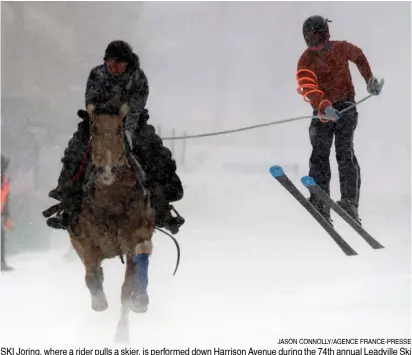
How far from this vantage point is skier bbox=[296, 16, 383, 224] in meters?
4.79

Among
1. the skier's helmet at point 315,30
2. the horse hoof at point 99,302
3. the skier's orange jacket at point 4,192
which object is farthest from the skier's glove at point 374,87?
the skier's orange jacket at point 4,192

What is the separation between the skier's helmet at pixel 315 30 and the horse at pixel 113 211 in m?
1.48

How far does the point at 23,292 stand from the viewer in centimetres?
918

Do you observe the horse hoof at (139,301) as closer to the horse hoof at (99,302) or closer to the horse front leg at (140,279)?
→ the horse front leg at (140,279)

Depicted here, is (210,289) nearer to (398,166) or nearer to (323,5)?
(323,5)

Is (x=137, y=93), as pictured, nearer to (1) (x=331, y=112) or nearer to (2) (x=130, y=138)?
(2) (x=130, y=138)

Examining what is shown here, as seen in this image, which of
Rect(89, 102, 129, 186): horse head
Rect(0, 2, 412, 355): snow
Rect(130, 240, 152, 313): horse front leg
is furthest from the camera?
Rect(0, 2, 412, 355): snow

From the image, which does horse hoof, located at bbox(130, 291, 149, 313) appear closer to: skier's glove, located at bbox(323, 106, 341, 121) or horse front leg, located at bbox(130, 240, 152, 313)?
horse front leg, located at bbox(130, 240, 152, 313)

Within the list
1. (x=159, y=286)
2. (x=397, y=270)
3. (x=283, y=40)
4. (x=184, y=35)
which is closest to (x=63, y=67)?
(x=184, y=35)

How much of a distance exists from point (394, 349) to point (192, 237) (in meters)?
4.96

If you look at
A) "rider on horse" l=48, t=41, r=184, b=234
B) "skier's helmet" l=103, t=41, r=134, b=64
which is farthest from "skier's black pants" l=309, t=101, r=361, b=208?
"skier's helmet" l=103, t=41, r=134, b=64

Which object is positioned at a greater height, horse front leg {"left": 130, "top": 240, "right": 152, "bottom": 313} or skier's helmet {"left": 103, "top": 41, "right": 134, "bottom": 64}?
skier's helmet {"left": 103, "top": 41, "right": 134, "bottom": 64}

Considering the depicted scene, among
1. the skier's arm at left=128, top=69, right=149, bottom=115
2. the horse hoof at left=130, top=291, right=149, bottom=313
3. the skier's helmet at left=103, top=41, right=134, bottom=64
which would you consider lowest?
the horse hoof at left=130, top=291, right=149, bottom=313

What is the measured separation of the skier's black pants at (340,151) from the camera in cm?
492
